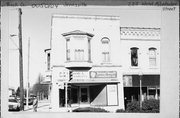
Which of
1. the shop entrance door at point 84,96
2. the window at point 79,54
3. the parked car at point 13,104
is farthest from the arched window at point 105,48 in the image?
the parked car at point 13,104

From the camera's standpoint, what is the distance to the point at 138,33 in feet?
29.1

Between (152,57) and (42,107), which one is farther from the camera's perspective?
(152,57)

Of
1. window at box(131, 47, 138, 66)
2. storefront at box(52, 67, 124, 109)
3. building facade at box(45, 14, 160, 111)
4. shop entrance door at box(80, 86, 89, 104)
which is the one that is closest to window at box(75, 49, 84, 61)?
building facade at box(45, 14, 160, 111)

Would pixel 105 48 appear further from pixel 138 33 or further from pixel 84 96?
pixel 84 96

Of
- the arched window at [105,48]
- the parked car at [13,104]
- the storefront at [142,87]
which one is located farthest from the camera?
the arched window at [105,48]

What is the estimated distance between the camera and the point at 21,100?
8.84 m

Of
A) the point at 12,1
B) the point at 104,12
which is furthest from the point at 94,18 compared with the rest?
the point at 12,1

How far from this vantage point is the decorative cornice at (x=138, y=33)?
8711 mm

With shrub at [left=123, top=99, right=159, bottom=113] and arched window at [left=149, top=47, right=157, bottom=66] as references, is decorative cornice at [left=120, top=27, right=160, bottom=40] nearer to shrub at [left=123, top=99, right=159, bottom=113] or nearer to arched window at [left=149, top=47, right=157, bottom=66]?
→ arched window at [left=149, top=47, right=157, bottom=66]

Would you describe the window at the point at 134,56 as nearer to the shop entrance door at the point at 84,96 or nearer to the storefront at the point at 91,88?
the storefront at the point at 91,88

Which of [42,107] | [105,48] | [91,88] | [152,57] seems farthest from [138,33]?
[42,107]

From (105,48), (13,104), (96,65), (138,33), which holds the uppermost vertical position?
(138,33)

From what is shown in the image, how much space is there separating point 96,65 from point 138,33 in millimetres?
1548

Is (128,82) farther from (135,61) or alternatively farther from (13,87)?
(13,87)
